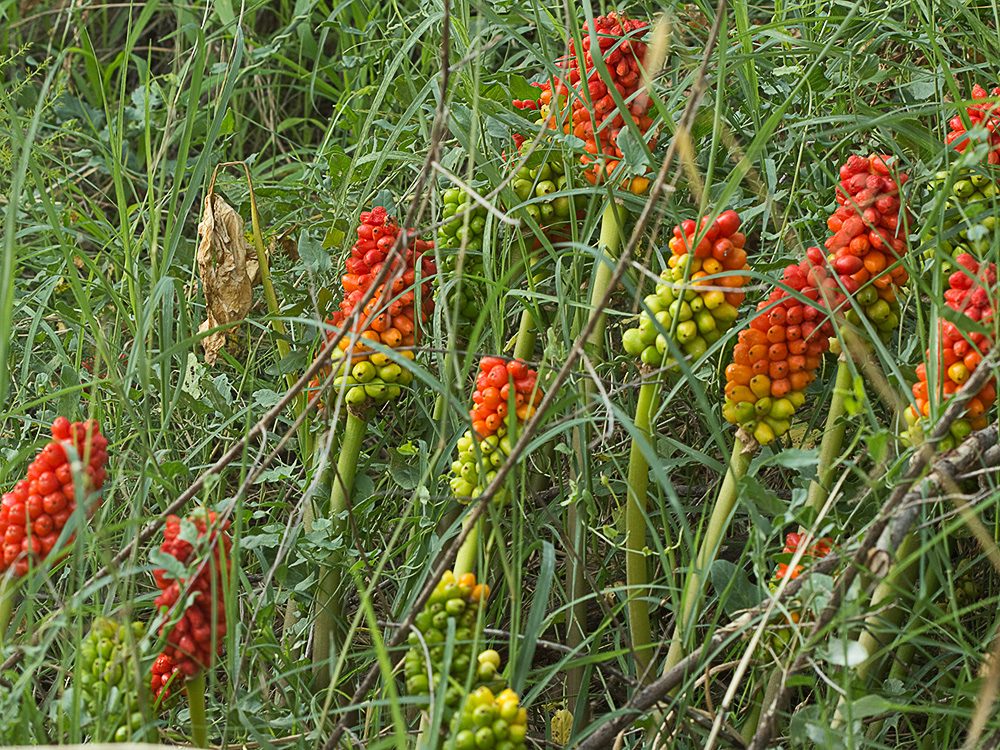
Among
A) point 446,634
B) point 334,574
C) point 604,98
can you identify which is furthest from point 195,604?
point 604,98

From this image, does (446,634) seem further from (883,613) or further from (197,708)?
(883,613)

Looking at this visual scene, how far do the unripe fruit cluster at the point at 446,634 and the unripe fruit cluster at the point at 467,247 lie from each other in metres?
0.47

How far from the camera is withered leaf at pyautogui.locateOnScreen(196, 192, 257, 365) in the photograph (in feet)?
5.01

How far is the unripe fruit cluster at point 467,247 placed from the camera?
139cm

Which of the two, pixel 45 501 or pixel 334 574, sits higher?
pixel 45 501

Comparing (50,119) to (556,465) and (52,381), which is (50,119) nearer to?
(52,381)

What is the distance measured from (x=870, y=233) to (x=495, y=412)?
491mm

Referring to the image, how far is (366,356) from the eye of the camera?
4.25ft

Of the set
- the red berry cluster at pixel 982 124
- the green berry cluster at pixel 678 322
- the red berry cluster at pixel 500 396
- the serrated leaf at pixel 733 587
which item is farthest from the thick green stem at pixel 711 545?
the red berry cluster at pixel 982 124

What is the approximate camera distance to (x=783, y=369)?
1148 millimetres

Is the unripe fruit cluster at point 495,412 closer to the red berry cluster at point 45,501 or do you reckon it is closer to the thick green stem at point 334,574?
the thick green stem at point 334,574

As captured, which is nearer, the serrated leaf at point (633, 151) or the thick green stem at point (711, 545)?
the thick green stem at point (711, 545)

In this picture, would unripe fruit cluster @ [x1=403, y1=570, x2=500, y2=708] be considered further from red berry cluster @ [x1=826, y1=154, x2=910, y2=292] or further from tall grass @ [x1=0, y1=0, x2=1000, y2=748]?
red berry cluster @ [x1=826, y1=154, x2=910, y2=292]

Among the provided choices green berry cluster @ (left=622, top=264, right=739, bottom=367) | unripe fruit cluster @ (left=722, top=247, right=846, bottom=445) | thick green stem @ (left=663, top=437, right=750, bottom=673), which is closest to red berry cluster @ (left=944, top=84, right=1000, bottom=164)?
unripe fruit cluster @ (left=722, top=247, right=846, bottom=445)
